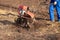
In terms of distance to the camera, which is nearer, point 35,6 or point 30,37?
point 30,37

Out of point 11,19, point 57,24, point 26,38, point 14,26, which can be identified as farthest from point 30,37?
point 11,19

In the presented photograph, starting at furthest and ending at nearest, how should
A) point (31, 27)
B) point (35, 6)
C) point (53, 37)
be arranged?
point (35, 6) < point (31, 27) < point (53, 37)

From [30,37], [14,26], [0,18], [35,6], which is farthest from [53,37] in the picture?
[35,6]

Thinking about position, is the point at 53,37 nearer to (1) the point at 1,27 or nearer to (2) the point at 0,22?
(1) the point at 1,27

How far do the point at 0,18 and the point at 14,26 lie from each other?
1.75 meters

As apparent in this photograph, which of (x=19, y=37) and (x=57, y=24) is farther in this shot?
(x=57, y=24)

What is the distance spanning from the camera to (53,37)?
831 centimetres

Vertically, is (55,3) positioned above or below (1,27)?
above

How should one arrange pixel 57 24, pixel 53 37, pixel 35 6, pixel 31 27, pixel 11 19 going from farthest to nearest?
pixel 35 6
pixel 11 19
pixel 57 24
pixel 31 27
pixel 53 37

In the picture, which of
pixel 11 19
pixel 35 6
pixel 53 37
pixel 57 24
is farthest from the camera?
pixel 35 6

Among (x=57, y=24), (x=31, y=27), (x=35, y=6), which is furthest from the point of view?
(x=35, y=6)

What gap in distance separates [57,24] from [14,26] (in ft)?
5.59

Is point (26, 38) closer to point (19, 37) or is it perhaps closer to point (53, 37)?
point (19, 37)

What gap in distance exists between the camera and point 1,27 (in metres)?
9.91
